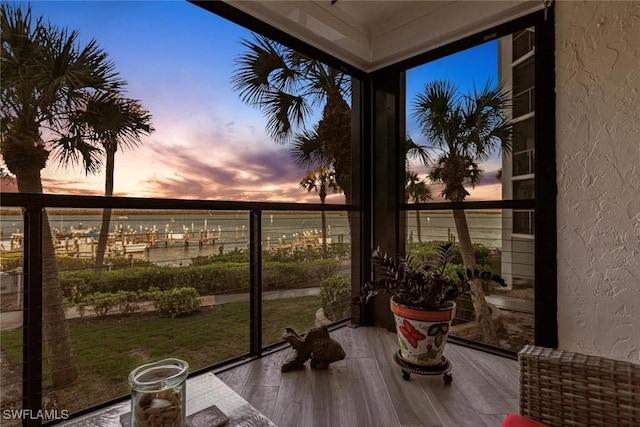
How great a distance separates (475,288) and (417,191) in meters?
0.84

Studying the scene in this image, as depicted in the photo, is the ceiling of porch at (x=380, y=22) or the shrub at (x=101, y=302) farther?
the ceiling of porch at (x=380, y=22)

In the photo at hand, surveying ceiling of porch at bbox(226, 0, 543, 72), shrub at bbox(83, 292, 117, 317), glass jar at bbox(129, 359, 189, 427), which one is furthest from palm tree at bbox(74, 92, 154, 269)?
glass jar at bbox(129, 359, 189, 427)

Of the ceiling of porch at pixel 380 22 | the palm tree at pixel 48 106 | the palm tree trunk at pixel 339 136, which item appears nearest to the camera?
the palm tree at pixel 48 106

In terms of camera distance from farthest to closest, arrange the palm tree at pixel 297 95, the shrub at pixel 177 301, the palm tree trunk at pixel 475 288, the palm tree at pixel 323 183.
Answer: the palm tree at pixel 323 183 < the palm tree trunk at pixel 475 288 < the palm tree at pixel 297 95 < the shrub at pixel 177 301

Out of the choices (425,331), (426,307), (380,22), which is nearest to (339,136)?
(380,22)

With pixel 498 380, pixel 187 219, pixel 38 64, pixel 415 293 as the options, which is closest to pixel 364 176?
pixel 415 293

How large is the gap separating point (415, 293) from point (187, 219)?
1385 mm

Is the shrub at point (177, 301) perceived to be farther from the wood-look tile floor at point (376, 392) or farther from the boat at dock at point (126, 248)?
the wood-look tile floor at point (376, 392)

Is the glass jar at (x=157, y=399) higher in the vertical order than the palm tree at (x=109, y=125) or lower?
lower

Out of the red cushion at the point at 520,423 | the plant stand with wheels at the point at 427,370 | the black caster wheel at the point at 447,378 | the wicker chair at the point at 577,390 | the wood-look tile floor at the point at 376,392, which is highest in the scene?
the wicker chair at the point at 577,390

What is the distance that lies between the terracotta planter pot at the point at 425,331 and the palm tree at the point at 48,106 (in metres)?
1.70

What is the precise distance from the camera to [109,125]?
154cm

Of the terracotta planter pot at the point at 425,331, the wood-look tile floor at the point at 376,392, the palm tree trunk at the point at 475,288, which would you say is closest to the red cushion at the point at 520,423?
the wood-look tile floor at the point at 376,392

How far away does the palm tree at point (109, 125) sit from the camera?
4.90 ft
